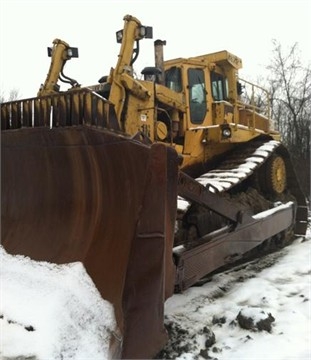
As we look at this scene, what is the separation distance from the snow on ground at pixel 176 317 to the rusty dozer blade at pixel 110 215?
0.45 ft

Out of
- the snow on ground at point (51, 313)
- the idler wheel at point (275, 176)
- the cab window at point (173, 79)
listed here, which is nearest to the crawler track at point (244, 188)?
the idler wheel at point (275, 176)

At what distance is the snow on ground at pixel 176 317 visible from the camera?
2.47 metres

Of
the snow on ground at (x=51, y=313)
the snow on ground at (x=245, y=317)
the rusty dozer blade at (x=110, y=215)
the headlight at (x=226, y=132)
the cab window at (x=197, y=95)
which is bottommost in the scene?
the snow on ground at (x=245, y=317)

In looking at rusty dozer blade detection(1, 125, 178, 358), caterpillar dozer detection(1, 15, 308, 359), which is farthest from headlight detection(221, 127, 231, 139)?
rusty dozer blade detection(1, 125, 178, 358)

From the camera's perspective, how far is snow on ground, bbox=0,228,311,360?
2475 millimetres

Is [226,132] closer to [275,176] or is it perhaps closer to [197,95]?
[197,95]

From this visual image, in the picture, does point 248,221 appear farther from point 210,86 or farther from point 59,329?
point 59,329

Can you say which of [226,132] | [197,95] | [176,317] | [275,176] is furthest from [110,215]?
[275,176]

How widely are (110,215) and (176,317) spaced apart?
1.30 m

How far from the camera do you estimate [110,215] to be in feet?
10.1

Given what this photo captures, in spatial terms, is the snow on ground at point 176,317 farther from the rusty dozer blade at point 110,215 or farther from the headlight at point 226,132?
the headlight at point 226,132

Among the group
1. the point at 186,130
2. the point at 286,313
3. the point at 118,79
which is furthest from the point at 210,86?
the point at 286,313

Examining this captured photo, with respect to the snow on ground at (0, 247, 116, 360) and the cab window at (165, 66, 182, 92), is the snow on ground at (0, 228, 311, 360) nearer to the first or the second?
the snow on ground at (0, 247, 116, 360)

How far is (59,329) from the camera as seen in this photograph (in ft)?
8.21
